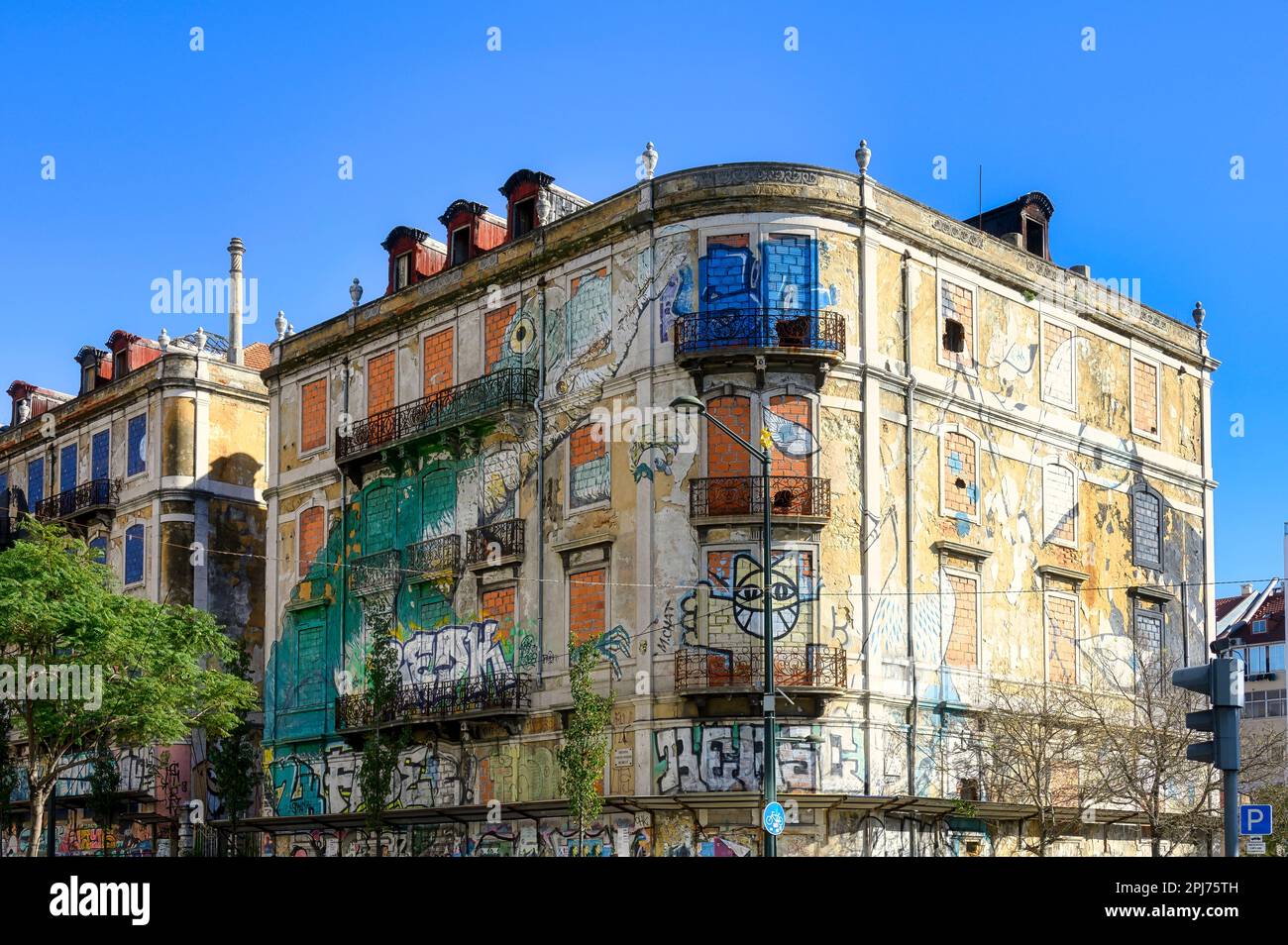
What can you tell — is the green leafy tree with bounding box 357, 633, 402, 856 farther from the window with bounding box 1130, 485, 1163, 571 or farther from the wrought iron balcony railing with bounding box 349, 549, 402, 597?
the window with bounding box 1130, 485, 1163, 571

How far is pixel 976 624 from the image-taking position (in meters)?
39.3

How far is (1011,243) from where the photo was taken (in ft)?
142

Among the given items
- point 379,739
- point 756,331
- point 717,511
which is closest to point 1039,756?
point 717,511

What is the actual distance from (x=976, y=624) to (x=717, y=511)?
783cm

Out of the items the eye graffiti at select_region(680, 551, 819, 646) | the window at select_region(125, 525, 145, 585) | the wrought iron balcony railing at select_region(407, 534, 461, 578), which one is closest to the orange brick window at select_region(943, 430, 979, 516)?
the eye graffiti at select_region(680, 551, 819, 646)

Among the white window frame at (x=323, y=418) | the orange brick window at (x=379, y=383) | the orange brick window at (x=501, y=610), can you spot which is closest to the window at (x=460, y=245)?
the orange brick window at (x=379, y=383)

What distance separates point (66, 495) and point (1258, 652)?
55.7m

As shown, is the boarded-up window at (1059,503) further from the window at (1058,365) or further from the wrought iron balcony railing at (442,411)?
the wrought iron balcony railing at (442,411)

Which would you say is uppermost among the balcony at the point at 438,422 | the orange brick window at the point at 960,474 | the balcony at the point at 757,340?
the balcony at the point at 757,340

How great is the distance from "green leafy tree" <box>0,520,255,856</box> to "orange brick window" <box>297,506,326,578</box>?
562 cm

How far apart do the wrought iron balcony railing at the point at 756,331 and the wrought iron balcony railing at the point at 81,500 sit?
86.8 feet

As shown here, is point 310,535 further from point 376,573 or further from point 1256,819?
point 1256,819

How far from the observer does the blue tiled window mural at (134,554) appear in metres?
53.1

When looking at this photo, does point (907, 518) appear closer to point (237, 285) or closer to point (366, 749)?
point (366, 749)
